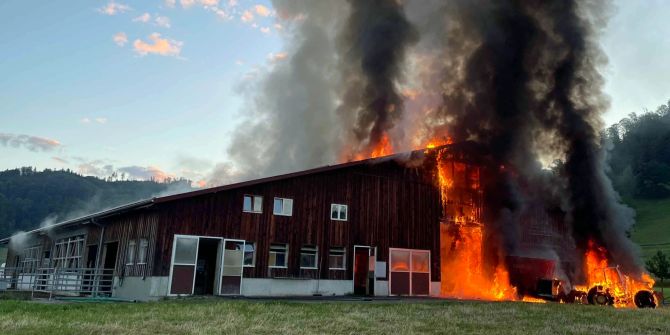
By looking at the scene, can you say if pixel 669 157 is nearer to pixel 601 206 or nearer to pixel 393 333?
pixel 601 206

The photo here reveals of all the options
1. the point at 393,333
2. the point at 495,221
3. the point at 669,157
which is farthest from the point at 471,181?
the point at 669,157

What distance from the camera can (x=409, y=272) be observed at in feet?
84.8

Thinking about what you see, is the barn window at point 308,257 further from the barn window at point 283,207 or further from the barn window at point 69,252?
the barn window at point 69,252

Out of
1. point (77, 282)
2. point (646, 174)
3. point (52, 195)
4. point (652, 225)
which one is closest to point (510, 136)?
point (77, 282)

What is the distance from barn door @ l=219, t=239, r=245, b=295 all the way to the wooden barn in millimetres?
42

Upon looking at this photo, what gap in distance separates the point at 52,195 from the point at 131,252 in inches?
3947

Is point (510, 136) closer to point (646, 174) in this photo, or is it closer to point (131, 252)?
point (131, 252)

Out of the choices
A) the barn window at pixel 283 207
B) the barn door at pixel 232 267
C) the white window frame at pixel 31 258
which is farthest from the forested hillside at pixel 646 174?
the white window frame at pixel 31 258

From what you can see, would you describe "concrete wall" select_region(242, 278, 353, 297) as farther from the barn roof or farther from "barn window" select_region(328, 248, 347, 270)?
the barn roof

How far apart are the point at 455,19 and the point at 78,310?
1101 inches

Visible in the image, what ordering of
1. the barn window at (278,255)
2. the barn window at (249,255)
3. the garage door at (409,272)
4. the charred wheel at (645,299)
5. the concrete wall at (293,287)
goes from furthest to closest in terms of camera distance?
1. the garage door at (409,272)
2. the charred wheel at (645,299)
3. the barn window at (278,255)
4. the barn window at (249,255)
5. the concrete wall at (293,287)

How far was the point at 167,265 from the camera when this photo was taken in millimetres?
20062

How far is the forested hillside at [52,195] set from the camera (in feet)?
313

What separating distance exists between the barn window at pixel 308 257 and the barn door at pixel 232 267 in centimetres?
287
